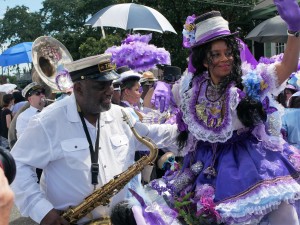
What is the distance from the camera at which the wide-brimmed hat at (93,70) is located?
2.96m

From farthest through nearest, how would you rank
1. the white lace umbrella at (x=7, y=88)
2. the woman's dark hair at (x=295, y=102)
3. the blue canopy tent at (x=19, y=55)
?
1. the blue canopy tent at (x=19, y=55)
2. the white lace umbrella at (x=7, y=88)
3. the woman's dark hair at (x=295, y=102)

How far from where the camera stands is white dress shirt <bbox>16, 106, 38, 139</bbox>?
601cm

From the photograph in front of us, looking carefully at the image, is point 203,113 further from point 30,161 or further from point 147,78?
point 147,78

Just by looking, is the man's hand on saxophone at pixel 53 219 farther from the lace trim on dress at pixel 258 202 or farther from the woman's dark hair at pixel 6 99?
the woman's dark hair at pixel 6 99

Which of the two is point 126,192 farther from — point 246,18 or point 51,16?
point 51,16

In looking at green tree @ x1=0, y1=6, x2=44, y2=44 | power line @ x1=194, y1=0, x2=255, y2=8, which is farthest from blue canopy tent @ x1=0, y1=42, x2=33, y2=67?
green tree @ x1=0, y1=6, x2=44, y2=44

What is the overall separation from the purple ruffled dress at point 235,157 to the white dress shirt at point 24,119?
135 inches

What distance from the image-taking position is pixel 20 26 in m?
57.2

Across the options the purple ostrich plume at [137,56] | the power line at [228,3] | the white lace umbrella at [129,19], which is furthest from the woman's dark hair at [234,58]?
the power line at [228,3]

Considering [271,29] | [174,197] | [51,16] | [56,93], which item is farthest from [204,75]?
[51,16]

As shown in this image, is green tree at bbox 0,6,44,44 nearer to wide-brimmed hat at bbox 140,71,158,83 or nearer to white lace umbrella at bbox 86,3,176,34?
white lace umbrella at bbox 86,3,176,34

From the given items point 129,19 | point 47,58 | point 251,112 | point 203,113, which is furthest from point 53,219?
point 129,19

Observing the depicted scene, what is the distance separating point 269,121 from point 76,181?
4.47 feet

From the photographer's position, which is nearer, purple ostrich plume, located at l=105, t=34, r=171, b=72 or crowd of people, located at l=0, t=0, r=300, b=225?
crowd of people, located at l=0, t=0, r=300, b=225
